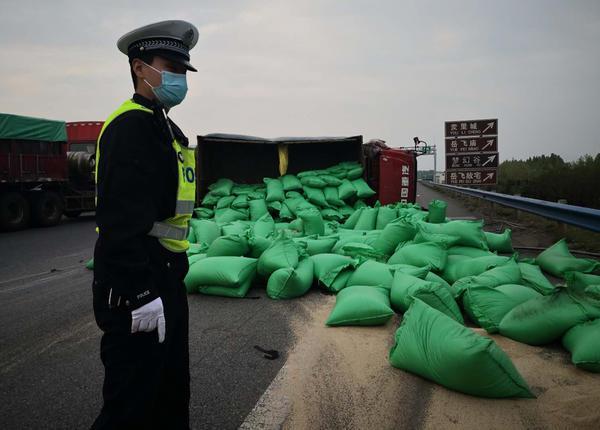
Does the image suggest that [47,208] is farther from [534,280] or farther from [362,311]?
[534,280]

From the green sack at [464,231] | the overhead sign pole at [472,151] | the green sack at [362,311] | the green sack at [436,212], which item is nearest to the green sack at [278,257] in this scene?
the green sack at [362,311]

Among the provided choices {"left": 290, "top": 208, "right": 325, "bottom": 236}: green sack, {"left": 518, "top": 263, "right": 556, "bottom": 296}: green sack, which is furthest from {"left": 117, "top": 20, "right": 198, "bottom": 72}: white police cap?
{"left": 290, "top": 208, "right": 325, "bottom": 236}: green sack

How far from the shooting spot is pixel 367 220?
5879 mm

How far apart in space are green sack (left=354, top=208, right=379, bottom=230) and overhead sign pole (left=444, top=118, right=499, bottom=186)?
731 cm

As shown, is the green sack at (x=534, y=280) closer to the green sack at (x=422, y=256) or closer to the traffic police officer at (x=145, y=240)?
the green sack at (x=422, y=256)

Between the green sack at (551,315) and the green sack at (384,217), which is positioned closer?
the green sack at (551,315)

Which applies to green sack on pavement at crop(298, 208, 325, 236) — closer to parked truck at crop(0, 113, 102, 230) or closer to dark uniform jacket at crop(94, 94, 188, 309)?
dark uniform jacket at crop(94, 94, 188, 309)

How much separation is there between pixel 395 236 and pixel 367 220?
1631mm

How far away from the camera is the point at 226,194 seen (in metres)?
7.54

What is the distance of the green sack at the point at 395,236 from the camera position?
13.9 ft

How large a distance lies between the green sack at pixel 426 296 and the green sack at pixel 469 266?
0.79 meters

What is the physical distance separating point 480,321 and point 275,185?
525 cm

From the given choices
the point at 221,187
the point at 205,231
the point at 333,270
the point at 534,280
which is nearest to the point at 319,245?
the point at 333,270

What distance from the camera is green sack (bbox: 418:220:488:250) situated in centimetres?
428
